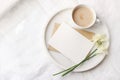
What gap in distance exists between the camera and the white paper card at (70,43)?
75 centimetres

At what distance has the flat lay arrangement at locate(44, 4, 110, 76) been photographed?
0.75 meters

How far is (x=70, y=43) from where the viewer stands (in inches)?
29.6

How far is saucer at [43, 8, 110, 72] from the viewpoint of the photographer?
29.3 inches

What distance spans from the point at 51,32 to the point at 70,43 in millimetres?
69

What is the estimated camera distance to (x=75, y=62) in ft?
2.44

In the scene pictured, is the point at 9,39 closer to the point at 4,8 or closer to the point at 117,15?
the point at 4,8

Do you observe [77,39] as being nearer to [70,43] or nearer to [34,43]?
[70,43]

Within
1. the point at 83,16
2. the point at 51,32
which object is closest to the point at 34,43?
the point at 51,32

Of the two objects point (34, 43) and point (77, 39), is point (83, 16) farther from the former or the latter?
point (34, 43)

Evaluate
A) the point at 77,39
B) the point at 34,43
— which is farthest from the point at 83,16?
the point at 34,43

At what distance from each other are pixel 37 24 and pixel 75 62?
0.17 metres

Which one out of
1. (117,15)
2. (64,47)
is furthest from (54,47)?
(117,15)

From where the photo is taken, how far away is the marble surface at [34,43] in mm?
750

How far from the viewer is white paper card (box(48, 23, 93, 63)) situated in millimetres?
748
